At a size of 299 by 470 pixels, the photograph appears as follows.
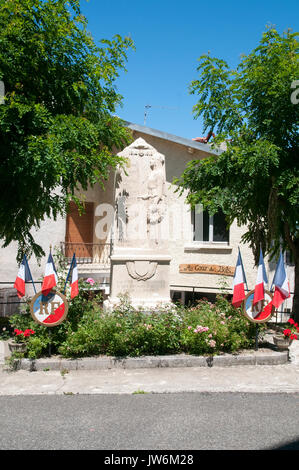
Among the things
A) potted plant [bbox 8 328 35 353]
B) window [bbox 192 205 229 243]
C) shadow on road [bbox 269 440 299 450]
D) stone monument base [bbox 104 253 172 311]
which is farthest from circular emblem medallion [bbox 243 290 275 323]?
window [bbox 192 205 229 243]

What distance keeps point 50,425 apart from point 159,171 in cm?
584

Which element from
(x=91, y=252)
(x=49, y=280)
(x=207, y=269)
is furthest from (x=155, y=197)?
(x=91, y=252)

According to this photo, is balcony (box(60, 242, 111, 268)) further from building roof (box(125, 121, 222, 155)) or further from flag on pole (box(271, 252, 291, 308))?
flag on pole (box(271, 252, 291, 308))

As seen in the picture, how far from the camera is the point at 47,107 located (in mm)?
8867

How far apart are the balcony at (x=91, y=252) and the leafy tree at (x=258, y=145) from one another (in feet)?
23.3

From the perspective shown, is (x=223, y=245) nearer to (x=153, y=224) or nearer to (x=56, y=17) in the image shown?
(x=153, y=224)

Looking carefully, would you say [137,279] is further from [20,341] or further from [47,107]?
[47,107]

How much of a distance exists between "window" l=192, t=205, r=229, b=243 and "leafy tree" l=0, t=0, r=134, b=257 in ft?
25.4

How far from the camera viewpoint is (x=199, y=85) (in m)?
11.2

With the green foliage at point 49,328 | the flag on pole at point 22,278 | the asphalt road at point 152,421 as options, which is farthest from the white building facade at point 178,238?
the asphalt road at point 152,421

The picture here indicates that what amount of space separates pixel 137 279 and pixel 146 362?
223cm

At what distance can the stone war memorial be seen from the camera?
27.9 ft

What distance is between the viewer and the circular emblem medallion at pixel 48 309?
6.74 metres
